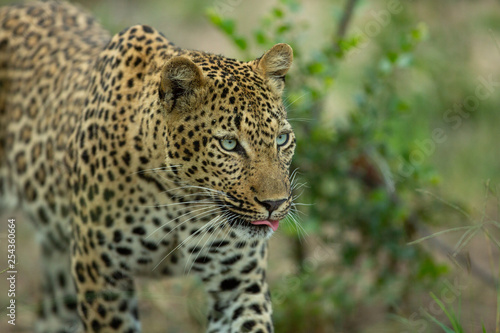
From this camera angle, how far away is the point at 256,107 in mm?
4793

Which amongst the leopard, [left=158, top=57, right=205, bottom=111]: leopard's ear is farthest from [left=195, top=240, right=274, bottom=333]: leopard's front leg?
[left=158, top=57, right=205, bottom=111]: leopard's ear

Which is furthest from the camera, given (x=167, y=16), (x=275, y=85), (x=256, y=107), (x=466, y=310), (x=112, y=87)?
(x=167, y=16)

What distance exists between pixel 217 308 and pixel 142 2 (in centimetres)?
1179

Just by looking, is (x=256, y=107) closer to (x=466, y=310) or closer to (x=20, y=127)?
(x=20, y=127)

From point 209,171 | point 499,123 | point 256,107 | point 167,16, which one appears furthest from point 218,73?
point 167,16

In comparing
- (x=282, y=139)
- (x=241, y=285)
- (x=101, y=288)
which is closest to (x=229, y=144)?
(x=282, y=139)

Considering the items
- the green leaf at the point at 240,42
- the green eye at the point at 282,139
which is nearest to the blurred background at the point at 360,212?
the green leaf at the point at 240,42

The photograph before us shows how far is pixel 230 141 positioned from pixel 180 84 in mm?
520

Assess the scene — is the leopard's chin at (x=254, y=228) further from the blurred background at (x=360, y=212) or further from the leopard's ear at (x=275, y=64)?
the blurred background at (x=360, y=212)

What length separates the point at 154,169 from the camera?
5.11 metres

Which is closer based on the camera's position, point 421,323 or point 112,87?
point 112,87

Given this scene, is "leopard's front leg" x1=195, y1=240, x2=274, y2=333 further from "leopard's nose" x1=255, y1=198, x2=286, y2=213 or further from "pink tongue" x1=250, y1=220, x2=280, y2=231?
"leopard's nose" x1=255, y1=198, x2=286, y2=213

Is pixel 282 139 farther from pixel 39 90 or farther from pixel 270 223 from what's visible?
pixel 39 90

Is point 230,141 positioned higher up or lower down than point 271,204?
higher up
